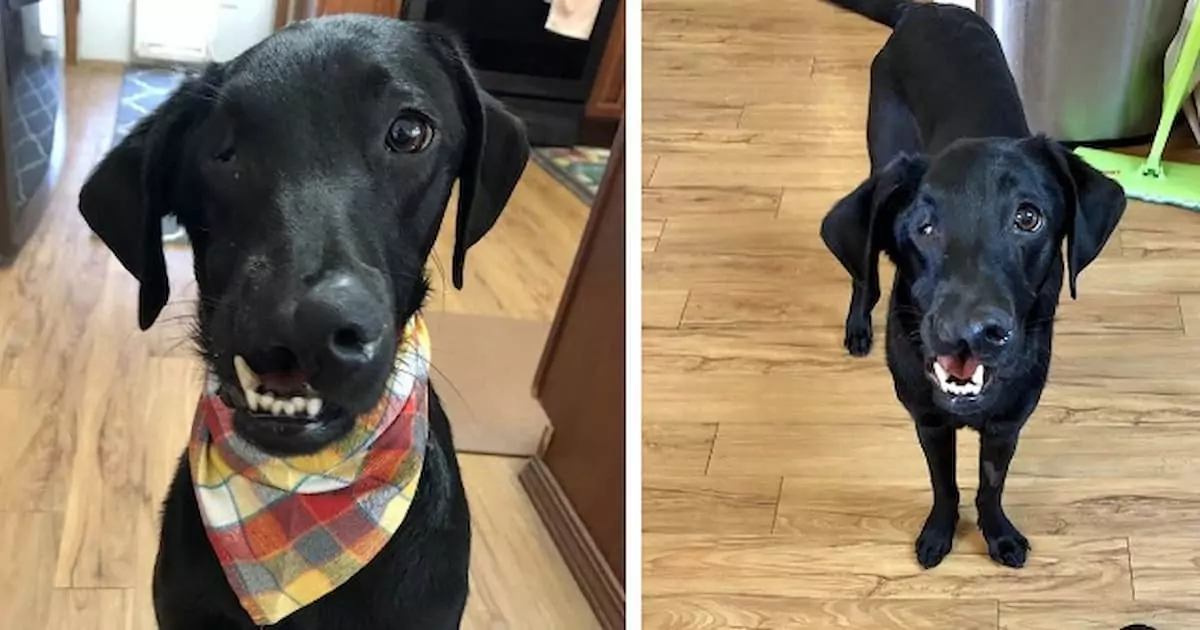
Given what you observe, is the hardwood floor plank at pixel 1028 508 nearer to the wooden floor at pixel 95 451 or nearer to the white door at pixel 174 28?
the wooden floor at pixel 95 451

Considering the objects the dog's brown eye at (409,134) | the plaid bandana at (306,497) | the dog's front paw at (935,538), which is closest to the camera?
the dog's brown eye at (409,134)

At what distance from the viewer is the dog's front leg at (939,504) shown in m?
1.76

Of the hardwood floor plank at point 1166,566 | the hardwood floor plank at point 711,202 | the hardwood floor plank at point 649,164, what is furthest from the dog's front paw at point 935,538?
the hardwood floor plank at point 649,164

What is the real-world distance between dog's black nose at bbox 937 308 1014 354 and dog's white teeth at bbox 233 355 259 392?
825 millimetres

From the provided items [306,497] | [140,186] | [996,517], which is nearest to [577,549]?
[996,517]

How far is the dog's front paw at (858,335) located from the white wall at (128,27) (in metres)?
0.98

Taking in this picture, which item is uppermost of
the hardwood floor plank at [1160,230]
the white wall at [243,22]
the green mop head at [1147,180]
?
the white wall at [243,22]

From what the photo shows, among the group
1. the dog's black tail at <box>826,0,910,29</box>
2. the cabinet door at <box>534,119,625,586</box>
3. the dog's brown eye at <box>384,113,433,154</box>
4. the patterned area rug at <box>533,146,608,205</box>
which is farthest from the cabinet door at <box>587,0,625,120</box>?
the dog's brown eye at <box>384,113,433,154</box>

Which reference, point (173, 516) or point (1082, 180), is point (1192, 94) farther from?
point (173, 516)

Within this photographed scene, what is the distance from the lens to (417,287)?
103 cm

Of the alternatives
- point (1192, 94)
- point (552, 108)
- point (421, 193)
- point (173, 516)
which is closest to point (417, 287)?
point (421, 193)

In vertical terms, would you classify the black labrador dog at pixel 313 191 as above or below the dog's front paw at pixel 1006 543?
above

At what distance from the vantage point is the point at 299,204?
0.89m

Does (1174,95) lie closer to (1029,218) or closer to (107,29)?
(1029,218)
